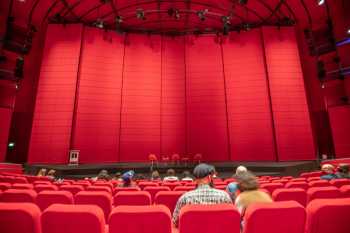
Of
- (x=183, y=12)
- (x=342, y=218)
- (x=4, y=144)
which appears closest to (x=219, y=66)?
(x=183, y=12)

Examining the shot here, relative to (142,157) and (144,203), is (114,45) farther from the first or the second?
(144,203)

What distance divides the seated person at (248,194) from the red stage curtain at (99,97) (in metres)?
12.1

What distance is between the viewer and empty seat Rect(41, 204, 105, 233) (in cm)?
137

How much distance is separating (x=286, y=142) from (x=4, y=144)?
1510cm

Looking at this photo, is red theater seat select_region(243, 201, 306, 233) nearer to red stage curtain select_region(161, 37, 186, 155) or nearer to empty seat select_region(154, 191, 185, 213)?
empty seat select_region(154, 191, 185, 213)

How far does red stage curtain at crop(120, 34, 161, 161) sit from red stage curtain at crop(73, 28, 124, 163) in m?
0.50

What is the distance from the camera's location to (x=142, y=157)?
14148 millimetres

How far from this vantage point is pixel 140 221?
1.37 meters

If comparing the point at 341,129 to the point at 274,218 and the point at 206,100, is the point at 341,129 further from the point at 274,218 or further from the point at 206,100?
the point at 274,218

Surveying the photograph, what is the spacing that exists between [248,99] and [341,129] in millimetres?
5085

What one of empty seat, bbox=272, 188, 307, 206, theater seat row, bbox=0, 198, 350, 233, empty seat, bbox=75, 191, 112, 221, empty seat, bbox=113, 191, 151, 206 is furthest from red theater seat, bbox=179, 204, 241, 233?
empty seat, bbox=272, 188, 307, 206

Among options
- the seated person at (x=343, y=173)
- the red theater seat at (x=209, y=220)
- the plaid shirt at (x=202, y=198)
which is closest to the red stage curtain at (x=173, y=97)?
the seated person at (x=343, y=173)

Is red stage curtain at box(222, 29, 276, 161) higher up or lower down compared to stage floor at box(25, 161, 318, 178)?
higher up

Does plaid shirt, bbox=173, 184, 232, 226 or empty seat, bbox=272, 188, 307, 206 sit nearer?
plaid shirt, bbox=173, 184, 232, 226
